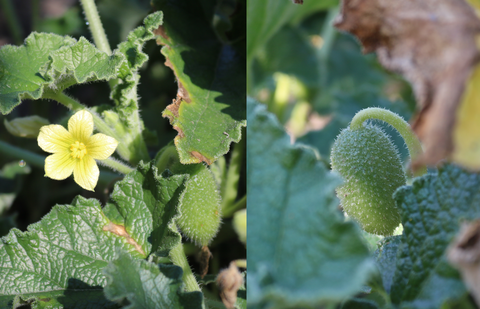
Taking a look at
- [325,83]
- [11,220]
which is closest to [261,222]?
[11,220]

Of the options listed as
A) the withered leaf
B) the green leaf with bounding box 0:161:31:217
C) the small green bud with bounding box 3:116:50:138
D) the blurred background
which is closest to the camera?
the withered leaf

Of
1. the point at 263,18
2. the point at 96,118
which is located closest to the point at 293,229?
the point at 96,118

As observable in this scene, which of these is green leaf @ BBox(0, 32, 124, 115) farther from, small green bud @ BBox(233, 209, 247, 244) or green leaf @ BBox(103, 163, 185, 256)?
small green bud @ BBox(233, 209, 247, 244)

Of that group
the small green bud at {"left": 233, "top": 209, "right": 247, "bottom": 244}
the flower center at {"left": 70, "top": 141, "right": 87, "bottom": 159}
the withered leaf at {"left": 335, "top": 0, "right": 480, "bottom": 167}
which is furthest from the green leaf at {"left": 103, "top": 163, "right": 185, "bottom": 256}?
the withered leaf at {"left": 335, "top": 0, "right": 480, "bottom": 167}

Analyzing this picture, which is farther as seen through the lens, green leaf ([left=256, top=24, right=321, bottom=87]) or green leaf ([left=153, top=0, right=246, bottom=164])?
green leaf ([left=256, top=24, right=321, bottom=87])

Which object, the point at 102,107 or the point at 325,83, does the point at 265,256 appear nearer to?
the point at 102,107

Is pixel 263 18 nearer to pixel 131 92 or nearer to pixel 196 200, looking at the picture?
pixel 131 92
